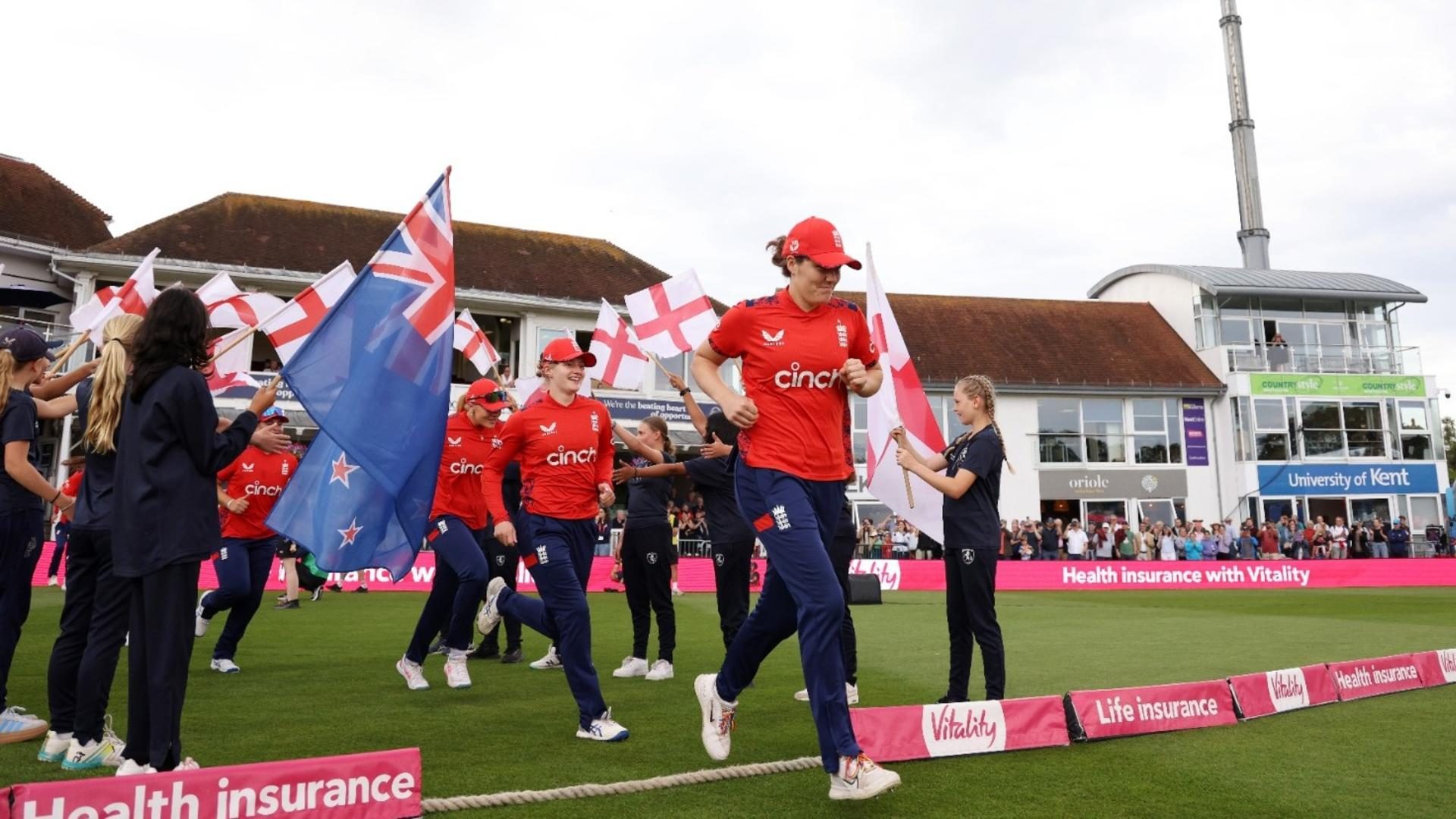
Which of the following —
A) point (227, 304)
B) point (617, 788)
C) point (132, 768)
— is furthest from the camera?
point (227, 304)

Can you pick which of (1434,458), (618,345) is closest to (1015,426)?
(1434,458)

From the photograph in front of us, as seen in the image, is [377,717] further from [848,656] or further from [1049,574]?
[1049,574]

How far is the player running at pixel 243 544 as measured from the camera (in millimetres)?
8234

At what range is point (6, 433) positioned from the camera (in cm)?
526

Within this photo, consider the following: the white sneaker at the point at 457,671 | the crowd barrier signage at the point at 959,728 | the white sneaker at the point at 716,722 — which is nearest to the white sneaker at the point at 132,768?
the white sneaker at the point at 716,722

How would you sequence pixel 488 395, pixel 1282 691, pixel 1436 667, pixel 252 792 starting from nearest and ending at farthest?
1. pixel 252 792
2. pixel 1282 691
3. pixel 1436 667
4. pixel 488 395

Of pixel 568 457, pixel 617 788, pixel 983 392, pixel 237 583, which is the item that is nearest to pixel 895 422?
pixel 983 392

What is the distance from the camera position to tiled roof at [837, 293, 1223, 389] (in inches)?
1497

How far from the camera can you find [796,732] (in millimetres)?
5688

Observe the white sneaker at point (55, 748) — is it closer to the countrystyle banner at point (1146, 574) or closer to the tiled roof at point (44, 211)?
the countrystyle banner at point (1146, 574)

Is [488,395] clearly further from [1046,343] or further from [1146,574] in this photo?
[1046,343]

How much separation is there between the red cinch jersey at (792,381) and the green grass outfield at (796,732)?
1.47 meters

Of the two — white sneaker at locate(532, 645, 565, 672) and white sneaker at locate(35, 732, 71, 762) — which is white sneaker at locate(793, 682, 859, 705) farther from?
white sneaker at locate(35, 732, 71, 762)

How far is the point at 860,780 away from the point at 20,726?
15.5ft
